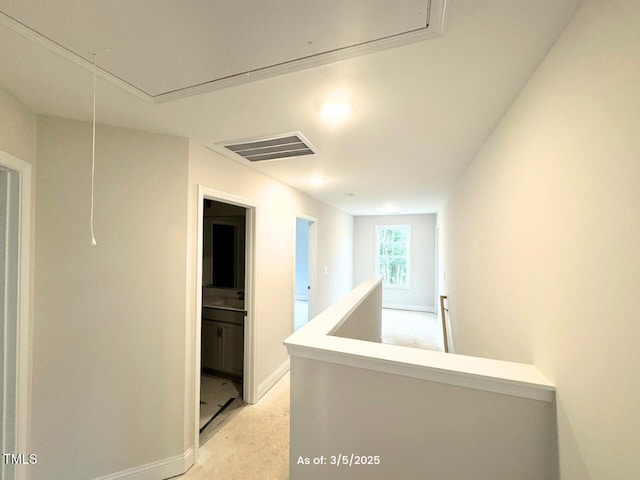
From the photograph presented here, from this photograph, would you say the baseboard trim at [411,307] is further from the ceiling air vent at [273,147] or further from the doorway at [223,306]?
the ceiling air vent at [273,147]

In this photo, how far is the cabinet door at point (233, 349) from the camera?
2.92m

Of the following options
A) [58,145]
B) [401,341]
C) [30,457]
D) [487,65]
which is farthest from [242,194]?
[401,341]

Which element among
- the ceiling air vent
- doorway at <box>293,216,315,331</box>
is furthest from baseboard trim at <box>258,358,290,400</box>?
the ceiling air vent

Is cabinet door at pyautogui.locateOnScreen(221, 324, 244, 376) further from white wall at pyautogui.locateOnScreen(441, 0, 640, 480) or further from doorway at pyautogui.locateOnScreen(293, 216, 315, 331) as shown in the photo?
white wall at pyautogui.locateOnScreen(441, 0, 640, 480)

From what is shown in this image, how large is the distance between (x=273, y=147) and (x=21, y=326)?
73.4 inches

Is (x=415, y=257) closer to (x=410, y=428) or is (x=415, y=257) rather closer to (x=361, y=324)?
(x=361, y=324)

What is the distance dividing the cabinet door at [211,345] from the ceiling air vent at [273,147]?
211 cm

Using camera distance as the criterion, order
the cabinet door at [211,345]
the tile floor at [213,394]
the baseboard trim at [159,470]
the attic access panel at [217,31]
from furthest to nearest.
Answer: the cabinet door at [211,345], the tile floor at [213,394], the baseboard trim at [159,470], the attic access panel at [217,31]

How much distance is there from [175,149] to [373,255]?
5.80m

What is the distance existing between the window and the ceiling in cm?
508

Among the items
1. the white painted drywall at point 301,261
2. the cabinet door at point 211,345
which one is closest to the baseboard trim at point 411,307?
the white painted drywall at point 301,261

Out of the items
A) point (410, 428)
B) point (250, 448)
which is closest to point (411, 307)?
point (250, 448)

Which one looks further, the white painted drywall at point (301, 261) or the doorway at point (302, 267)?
the white painted drywall at point (301, 261)

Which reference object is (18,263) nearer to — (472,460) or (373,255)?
(472,460)
